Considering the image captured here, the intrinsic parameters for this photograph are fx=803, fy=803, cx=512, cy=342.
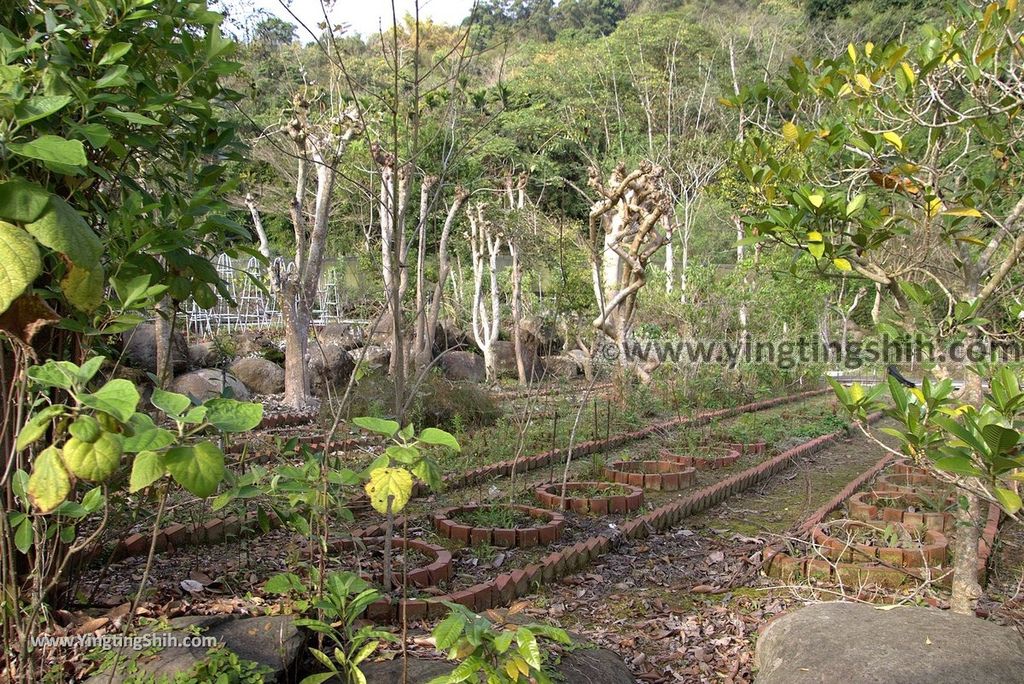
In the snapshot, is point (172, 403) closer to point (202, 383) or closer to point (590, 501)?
point (590, 501)

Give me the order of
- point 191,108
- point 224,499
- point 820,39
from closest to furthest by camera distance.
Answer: point 224,499, point 191,108, point 820,39

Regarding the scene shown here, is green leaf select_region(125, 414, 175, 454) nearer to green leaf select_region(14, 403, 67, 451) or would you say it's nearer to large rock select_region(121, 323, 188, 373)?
green leaf select_region(14, 403, 67, 451)

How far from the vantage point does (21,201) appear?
1303mm

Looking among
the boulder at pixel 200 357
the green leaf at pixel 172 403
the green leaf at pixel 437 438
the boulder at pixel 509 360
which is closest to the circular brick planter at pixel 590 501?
the green leaf at pixel 437 438

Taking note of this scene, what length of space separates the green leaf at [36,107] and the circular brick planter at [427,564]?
194 cm

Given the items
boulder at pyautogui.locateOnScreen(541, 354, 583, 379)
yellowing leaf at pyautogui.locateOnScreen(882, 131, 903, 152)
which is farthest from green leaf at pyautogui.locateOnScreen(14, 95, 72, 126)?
boulder at pyautogui.locateOnScreen(541, 354, 583, 379)

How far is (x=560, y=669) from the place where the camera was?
2.05 metres

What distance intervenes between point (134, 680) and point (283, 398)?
6925mm

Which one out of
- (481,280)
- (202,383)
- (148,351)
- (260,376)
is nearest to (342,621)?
(202,383)

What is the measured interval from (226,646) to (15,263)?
1.07 m

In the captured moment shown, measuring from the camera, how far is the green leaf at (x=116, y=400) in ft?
3.69

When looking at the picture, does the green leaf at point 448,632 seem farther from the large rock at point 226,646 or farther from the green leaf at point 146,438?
the green leaf at point 146,438

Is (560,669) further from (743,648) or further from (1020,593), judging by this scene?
(1020,593)

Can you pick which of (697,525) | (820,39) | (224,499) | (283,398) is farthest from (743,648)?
(820,39)
